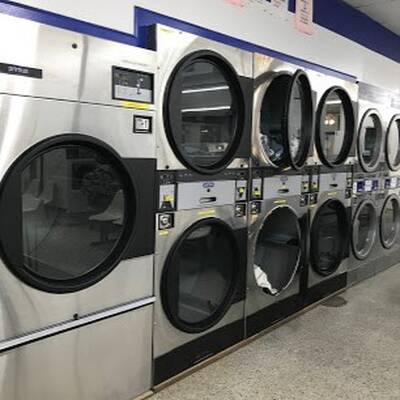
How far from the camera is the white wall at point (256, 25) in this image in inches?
81.2

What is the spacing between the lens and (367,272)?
4395 millimetres

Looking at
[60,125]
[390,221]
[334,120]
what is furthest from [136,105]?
[390,221]

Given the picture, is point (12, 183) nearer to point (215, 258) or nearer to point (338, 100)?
point (215, 258)

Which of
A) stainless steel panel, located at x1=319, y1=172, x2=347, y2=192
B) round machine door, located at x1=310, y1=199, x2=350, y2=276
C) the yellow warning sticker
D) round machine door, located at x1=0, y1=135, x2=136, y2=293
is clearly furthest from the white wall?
round machine door, located at x1=310, y1=199, x2=350, y2=276

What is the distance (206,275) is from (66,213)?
113cm

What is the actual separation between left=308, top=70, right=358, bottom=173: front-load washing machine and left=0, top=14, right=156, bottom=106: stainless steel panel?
1.76m

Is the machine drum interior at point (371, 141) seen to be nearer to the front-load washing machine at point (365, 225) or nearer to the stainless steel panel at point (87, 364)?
the front-load washing machine at point (365, 225)

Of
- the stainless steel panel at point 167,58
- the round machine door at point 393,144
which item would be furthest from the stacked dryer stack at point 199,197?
the round machine door at point 393,144

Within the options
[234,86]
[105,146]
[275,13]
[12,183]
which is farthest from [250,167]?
[12,183]

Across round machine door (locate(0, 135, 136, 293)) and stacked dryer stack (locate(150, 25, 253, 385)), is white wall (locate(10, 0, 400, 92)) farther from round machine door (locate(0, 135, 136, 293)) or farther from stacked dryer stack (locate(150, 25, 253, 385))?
round machine door (locate(0, 135, 136, 293))

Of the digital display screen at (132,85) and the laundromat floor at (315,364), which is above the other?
the digital display screen at (132,85)

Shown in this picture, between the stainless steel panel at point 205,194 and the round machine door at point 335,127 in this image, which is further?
the round machine door at point 335,127

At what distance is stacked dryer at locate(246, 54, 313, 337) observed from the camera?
273 cm

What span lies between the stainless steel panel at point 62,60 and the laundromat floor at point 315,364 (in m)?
1.65
